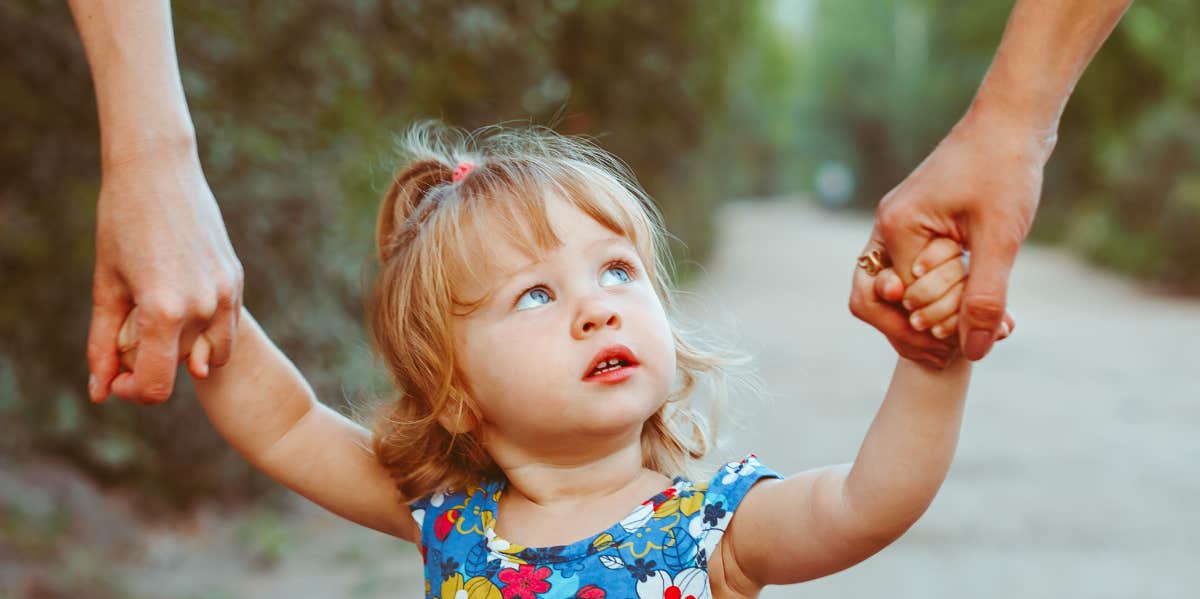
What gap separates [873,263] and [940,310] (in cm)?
11

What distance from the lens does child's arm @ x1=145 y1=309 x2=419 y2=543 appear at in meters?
1.80

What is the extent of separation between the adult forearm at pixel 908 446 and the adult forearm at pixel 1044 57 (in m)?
0.30

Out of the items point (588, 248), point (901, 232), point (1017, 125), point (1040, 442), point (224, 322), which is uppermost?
point (1017, 125)

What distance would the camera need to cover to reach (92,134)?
169 inches

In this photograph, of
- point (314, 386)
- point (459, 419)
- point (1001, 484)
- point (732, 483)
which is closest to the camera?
point (732, 483)

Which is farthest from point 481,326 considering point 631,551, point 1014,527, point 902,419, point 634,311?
point 1014,527

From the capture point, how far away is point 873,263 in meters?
1.38

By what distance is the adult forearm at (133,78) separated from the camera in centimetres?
154

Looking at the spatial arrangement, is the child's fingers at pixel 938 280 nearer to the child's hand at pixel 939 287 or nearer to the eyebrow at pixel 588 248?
the child's hand at pixel 939 287

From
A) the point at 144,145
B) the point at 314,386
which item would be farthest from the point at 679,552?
the point at 314,386

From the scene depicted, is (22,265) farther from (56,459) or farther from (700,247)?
(700,247)

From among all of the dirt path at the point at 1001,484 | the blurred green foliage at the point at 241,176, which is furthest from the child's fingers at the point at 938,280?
the blurred green foliage at the point at 241,176

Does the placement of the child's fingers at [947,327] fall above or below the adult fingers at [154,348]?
above

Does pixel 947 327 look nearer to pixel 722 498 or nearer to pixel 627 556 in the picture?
pixel 722 498
